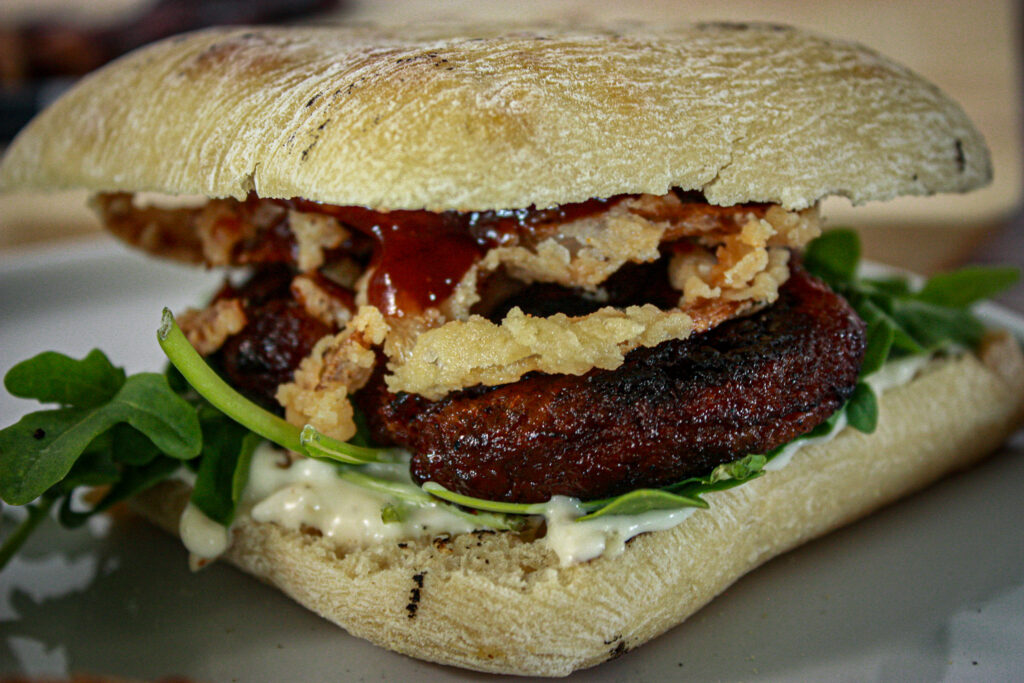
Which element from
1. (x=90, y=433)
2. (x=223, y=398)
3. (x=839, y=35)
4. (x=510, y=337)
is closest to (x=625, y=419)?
(x=510, y=337)

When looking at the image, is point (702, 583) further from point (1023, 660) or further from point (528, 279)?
point (528, 279)

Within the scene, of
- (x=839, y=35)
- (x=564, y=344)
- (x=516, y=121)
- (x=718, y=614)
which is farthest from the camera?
(x=839, y=35)

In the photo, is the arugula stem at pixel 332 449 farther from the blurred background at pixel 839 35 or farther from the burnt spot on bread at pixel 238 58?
the blurred background at pixel 839 35

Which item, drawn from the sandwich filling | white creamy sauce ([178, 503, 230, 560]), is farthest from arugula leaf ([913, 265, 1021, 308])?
white creamy sauce ([178, 503, 230, 560])

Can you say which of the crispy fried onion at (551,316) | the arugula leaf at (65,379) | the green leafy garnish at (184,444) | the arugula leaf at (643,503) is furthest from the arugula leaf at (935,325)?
the arugula leaf at (65,379)

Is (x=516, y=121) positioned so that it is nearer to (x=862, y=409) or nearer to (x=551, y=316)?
(x=551, y=316)

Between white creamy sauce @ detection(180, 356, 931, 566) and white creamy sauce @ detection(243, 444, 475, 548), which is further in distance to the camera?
white creamy sauce @ detection(243, 444, 475, 548)

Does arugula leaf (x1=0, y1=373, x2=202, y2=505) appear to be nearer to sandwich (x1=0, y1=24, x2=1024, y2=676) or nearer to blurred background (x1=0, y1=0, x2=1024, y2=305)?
sandwich (x1=0, y1=24, x2=1024, y2=676)

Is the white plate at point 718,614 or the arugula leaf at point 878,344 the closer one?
the white plate at point 718,614
